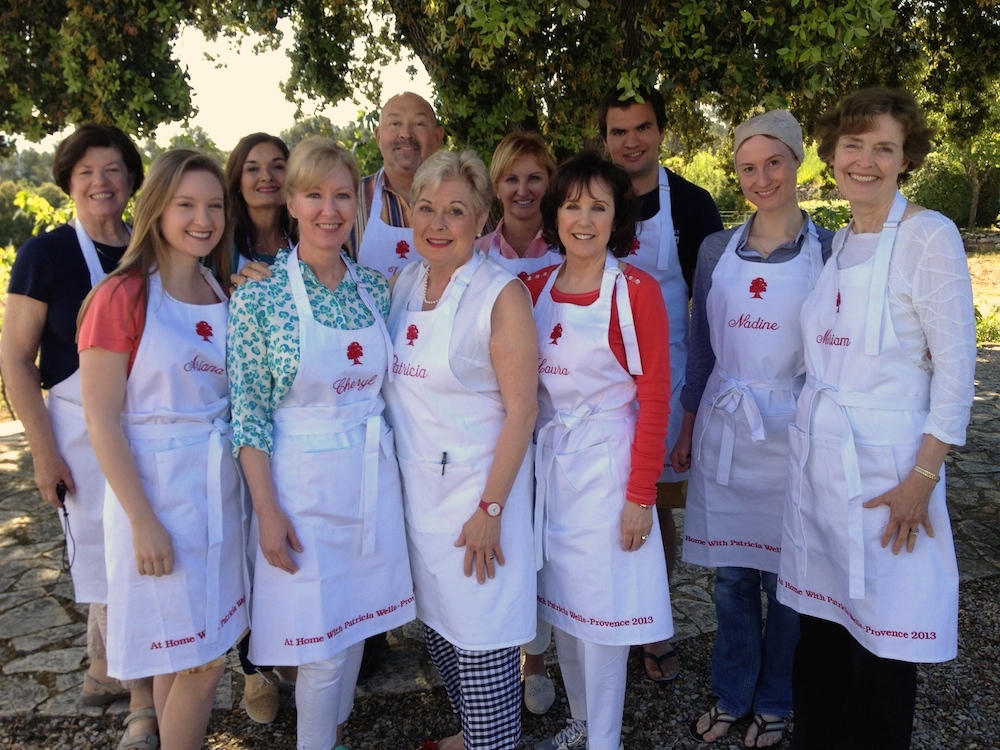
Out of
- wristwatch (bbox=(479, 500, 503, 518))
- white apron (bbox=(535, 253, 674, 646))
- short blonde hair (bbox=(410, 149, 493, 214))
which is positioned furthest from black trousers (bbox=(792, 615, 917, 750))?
short blonde hair (bbox=(410, 149, 493, 214))

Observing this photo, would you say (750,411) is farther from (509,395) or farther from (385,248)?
(385,248)

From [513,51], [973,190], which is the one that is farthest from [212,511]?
[973,190]

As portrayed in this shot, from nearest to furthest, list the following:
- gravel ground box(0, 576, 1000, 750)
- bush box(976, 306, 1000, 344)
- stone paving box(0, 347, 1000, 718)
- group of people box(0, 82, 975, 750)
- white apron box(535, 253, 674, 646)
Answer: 1. group of people box(0, 82, 975, 750)
2. white apron box(535, 253, 674, 646)
3. gravel ground box(0, 576, 1000, 750)
4. stone paving box(0, 347, 1000, 718)
5. bush box(976, 306, 1000, 344)

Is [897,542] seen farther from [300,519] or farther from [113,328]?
[113,328]

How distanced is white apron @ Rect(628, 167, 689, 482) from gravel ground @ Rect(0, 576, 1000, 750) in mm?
919

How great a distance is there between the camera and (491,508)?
7.91ft

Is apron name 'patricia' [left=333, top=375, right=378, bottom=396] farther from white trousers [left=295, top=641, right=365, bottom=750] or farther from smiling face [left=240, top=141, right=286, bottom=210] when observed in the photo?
smiling face [left=240, top=141, right=286, bottom=210]

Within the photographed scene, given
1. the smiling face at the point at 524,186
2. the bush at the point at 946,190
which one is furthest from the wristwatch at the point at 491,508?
the bush at the point at 946,190

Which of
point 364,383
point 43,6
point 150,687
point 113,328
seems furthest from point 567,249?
point 43,6

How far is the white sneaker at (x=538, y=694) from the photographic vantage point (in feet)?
10.3

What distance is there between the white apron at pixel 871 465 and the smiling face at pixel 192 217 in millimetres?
1897

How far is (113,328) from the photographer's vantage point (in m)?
2.22

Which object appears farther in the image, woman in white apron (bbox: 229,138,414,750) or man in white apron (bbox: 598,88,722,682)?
man in white apron (bbox: 598,88,722,682)

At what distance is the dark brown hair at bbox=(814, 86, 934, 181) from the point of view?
7.70ft
